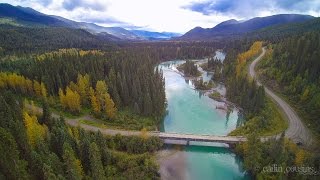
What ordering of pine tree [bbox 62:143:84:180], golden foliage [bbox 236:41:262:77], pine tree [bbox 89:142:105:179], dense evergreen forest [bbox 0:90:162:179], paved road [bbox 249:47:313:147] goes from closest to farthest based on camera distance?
dense evergreen forest [bbox 0:90:162:179]
pine tree [bbox 62:143:84:180]
pine tree [bbox 89:142:105:179]
paved road [bbox 249:47:313:147]
golden foliage [bbox 236:41:262:77]

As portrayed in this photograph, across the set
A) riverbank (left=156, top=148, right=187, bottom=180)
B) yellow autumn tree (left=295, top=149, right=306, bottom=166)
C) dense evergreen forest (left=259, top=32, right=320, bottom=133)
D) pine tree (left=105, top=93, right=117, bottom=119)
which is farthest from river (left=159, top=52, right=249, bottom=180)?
dense evergreen forest (left=259, top=32, right=320, bottom=133)

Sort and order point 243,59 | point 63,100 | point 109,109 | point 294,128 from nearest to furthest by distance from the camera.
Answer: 1. point 294,128
2. point 109,109
3. point 63,100
4. point 243,59

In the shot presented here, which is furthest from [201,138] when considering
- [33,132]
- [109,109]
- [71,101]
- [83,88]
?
[83,88]

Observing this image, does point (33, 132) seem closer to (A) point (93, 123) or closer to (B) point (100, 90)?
(A) point (93, 123)

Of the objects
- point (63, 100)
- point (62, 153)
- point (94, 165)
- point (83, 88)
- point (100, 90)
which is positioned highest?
point (100, 90)

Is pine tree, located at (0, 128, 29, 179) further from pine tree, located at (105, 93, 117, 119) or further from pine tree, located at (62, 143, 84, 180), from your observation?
pine tree, located at (105, 93, 117, 119)

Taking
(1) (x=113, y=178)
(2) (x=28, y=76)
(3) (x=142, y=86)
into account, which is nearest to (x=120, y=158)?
(1) (x=113, y=178)
